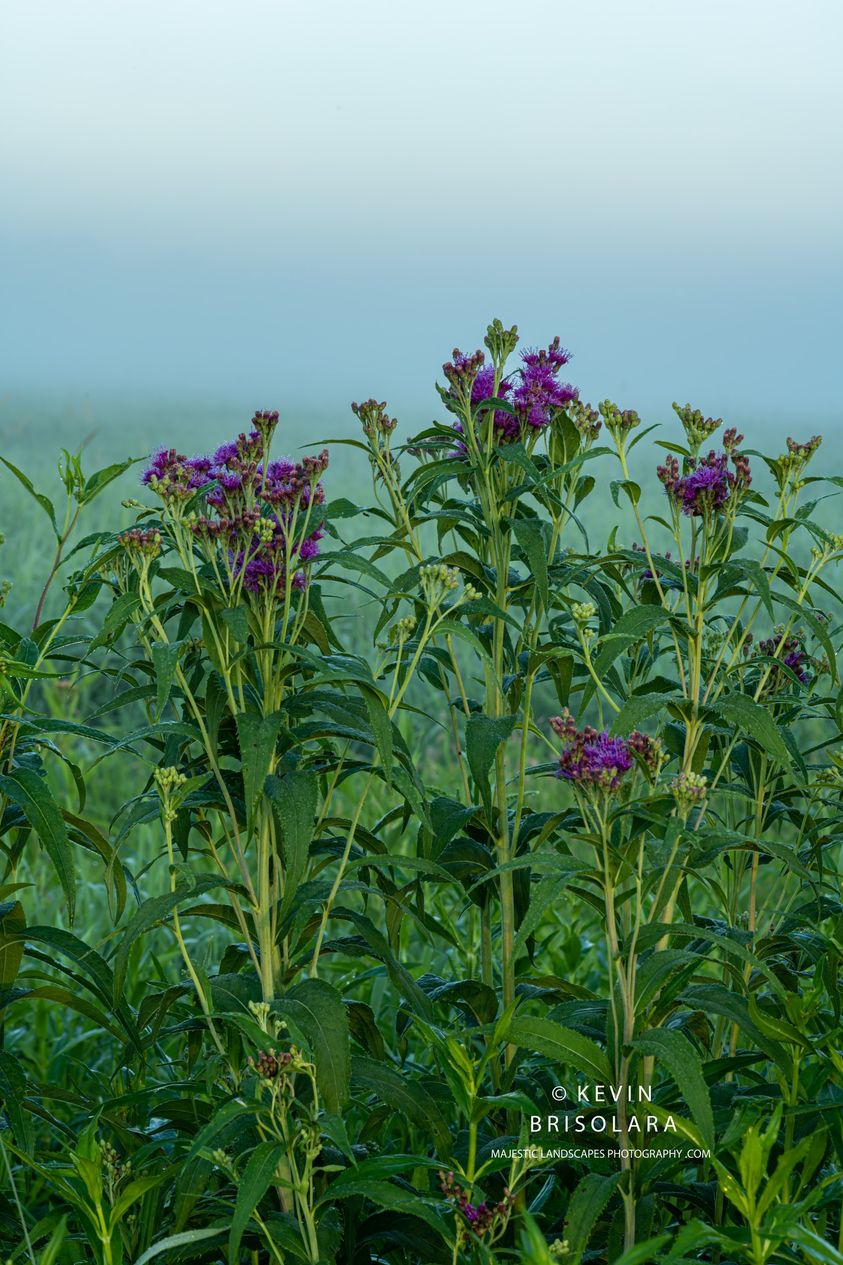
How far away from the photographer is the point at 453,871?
1553 millimetres

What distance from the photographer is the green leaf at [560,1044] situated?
47.4 inches

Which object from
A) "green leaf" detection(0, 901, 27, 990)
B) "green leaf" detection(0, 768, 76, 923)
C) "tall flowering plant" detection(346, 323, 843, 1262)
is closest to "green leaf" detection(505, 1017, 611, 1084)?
"tall flowering plant" detection(346, 323, 843, 1262)

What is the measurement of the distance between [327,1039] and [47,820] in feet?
1.17

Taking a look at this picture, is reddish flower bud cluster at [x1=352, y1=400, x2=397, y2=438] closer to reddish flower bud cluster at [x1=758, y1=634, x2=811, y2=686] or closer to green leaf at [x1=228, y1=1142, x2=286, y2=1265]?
reddish flower bud cluster at [x1=758, y1=634, x2=811, y2=686]

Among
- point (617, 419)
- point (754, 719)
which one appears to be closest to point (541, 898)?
point (754, 719)

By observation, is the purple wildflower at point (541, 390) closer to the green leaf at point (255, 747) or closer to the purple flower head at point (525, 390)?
the purple flower head at point (525, 390)

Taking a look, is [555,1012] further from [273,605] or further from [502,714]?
[273,605]

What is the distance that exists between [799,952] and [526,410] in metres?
0.80

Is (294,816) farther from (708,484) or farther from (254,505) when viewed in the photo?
(708,484)

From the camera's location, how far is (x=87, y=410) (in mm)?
6234

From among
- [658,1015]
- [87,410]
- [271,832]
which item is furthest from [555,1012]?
[87,410]

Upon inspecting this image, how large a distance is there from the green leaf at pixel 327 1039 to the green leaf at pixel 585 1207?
0.23 meters

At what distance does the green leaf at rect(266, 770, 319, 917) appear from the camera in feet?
4.13

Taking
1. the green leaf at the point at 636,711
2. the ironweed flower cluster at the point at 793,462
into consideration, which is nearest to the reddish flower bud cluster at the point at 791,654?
the ironweed flower cluster at the point at 793,462
